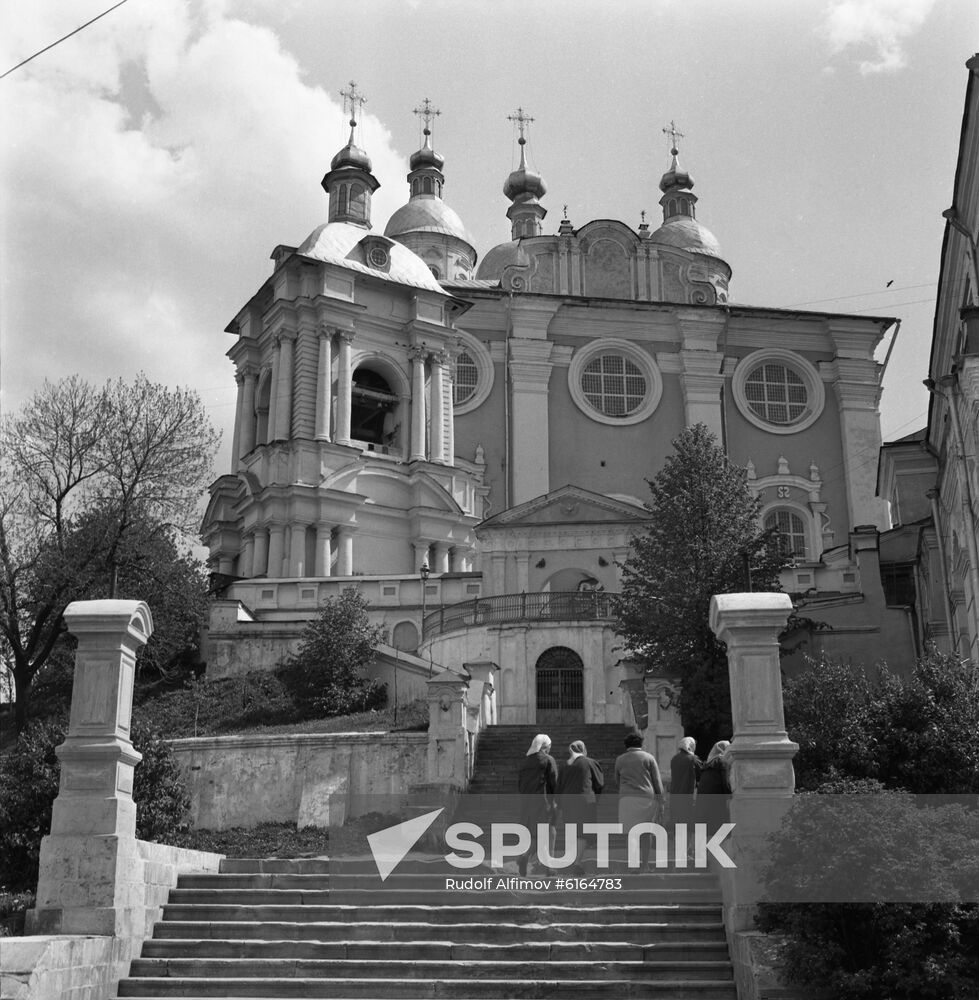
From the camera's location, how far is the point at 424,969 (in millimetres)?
10914

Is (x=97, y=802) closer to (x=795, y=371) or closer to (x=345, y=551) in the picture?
(x=345, y=551)

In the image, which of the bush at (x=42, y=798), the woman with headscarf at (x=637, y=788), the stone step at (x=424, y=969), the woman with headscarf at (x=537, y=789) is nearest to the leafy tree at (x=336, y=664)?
the bush at (x=42, y=798)

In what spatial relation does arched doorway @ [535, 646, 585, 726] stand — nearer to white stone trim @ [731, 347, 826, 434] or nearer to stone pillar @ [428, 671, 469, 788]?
stone pillar @ [428, 671, 469, 788]

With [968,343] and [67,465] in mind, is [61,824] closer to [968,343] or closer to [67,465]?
[968,343]

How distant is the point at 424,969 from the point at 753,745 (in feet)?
11.1

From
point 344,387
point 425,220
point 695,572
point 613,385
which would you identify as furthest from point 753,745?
point 425,220

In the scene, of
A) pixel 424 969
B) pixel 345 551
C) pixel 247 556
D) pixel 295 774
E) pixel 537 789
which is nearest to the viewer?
pixel 424 969

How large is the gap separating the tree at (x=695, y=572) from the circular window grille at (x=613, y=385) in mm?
26764

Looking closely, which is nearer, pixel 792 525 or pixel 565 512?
pixel 565 512

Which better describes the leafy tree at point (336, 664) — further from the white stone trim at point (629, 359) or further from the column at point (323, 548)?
the white stone trim at point (629, 359)

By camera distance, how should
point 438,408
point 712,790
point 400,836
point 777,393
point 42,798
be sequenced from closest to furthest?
point 712,790 → point 42,798 → point 400,836 → point 438,408 → point 777,393

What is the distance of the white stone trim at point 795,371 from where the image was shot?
183 feet

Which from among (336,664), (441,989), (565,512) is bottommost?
(441,989)

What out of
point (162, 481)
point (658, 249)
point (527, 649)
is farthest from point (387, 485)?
point (658, 249)
